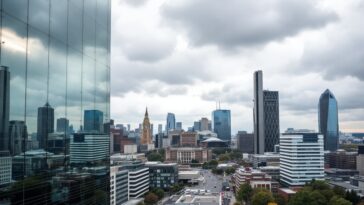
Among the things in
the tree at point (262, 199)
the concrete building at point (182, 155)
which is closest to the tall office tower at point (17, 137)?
the tree at point (262, 199)

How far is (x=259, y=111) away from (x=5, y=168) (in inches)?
7397

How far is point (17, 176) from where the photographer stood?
9.94m

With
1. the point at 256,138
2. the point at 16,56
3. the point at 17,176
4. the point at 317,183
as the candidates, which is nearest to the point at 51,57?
the point at 16,56

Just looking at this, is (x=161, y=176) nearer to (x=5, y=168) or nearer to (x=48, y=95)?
(x=48, y=95)

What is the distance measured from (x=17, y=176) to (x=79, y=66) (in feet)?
18.6

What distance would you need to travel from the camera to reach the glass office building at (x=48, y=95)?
31.9 feet

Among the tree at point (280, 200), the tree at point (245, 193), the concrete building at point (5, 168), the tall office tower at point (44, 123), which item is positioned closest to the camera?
the concrete building at point (5, 168)

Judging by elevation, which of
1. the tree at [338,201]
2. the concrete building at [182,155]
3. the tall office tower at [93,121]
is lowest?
the concrete building at [182,155]

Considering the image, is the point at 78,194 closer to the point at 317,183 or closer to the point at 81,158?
the point at 81,158

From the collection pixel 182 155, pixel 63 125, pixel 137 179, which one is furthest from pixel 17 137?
pixel 182 155

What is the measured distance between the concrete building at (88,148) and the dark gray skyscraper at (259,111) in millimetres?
177820

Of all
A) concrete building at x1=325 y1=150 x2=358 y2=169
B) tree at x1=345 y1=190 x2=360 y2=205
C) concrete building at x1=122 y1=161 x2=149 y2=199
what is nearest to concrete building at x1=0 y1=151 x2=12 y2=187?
tree at x1=345 y1=190 x2=360 y2=205

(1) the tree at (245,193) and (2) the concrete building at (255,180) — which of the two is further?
(2) the concrete building at (255,180)

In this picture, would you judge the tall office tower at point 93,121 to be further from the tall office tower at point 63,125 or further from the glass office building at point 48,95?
the tall office tower at point 63,125
